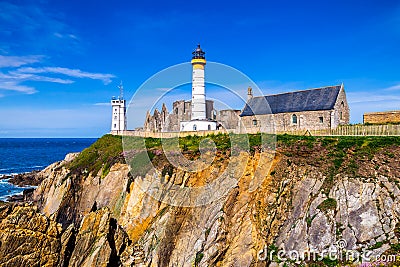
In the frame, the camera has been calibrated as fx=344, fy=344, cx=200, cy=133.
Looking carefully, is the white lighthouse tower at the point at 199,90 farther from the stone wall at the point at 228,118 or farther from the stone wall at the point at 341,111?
the stone wall at the point at 341,111

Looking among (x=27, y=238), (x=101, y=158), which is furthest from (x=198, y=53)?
(x=27, y=238)

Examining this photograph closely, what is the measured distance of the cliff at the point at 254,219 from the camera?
57.6 ft

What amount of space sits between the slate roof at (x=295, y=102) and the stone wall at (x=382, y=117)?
318 centimetres

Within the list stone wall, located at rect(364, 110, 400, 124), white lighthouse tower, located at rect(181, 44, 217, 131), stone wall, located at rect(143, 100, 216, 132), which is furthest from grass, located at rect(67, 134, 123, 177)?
stone wall, located at rect(364, 110, 400, 124)

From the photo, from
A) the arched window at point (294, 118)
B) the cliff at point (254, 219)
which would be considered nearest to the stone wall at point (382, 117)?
the arched window at point (294, 118)

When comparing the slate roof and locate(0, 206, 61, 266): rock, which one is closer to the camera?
locate(0, 206, 61, 266): rock

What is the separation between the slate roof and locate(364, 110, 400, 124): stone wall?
318 cm

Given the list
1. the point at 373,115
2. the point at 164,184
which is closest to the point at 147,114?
the point at 164,184

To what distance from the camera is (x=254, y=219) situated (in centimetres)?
2027

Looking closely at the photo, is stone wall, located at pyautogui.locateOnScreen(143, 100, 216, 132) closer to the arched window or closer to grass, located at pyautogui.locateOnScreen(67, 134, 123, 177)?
grass, located at pyautogui.locateOnScreen(67, 134, 123, 177)

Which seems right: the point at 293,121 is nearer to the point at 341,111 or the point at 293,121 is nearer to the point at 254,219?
the point at 341,111

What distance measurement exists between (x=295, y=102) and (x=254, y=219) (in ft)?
60.7

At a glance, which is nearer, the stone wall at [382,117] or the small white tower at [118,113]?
the stone wall at [382,117]

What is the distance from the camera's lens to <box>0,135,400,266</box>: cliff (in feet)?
57.6
